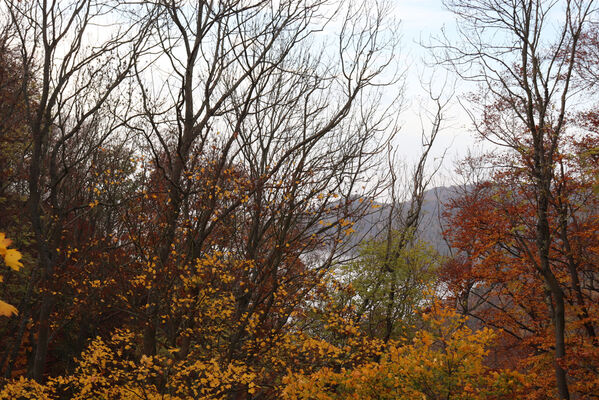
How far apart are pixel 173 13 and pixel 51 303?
22.4 ft

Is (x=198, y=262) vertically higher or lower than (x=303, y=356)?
higher

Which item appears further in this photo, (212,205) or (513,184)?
(513,184)

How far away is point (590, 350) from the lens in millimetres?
9312

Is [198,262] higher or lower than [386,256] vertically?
lower

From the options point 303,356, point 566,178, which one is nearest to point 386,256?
point 566,178

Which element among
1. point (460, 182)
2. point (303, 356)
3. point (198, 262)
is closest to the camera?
point (198, 262)

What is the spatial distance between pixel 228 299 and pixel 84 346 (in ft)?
34.6

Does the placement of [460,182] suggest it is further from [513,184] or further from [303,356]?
[303,356]

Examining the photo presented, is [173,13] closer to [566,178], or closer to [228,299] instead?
[228,299]

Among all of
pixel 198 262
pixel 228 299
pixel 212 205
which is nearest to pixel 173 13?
pixel 212 205

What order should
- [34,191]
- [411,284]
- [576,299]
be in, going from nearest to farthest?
1. [34,191]
2. [576,299]
3. [411,284]

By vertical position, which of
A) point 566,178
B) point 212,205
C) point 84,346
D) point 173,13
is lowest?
point 84,346

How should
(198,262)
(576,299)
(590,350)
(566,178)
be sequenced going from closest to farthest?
1. (198,262)
2. (590,350)
3. (566,178)
4. (576,299)

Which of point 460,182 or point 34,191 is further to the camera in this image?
point 460,182
